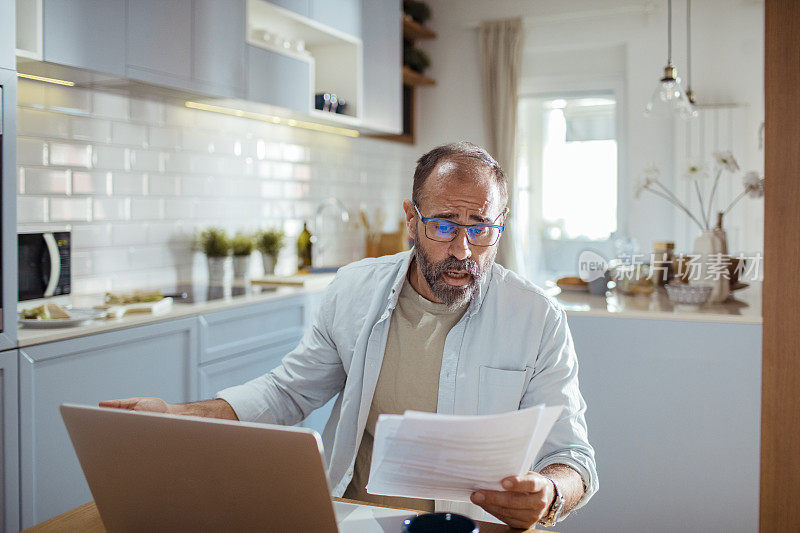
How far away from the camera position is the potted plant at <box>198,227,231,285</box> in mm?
3545

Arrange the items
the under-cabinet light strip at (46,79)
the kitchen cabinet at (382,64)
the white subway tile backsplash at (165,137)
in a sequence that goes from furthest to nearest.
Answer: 1. the kitchen cabinet at (382,64)
2. the white subway tile backsplash at (165,137)
3. the under-cabinet light strip at (46,79)

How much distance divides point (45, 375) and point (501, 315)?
53.4 inches

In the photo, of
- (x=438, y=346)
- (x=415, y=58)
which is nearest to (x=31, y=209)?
(x=438, y=346)

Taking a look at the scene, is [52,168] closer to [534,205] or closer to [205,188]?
[205,188]

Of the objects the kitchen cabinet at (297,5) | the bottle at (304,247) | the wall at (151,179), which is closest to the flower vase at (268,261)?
the wall at (151,179)

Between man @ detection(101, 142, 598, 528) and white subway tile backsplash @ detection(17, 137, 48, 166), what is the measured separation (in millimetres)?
1565

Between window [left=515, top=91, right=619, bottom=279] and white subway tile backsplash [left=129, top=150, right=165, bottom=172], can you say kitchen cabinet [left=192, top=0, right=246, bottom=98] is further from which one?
window [left=515, top=91, right=619, bottom=279]

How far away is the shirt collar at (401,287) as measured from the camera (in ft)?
5.29

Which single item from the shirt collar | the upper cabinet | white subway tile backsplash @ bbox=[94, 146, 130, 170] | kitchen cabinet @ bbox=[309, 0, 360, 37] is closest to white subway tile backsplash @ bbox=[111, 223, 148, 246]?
white subway tile backsplash @ bbox=[94, 146, 130, 170]

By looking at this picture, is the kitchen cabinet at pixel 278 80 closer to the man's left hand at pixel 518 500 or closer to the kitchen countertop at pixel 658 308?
the kitchen countertop at pixel 658 308

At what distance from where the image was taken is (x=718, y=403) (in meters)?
2.57

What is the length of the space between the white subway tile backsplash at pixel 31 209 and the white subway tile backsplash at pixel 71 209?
0.04 meters

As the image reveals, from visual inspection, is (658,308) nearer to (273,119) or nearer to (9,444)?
(9,444)

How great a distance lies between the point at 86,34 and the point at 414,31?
3287 mm
